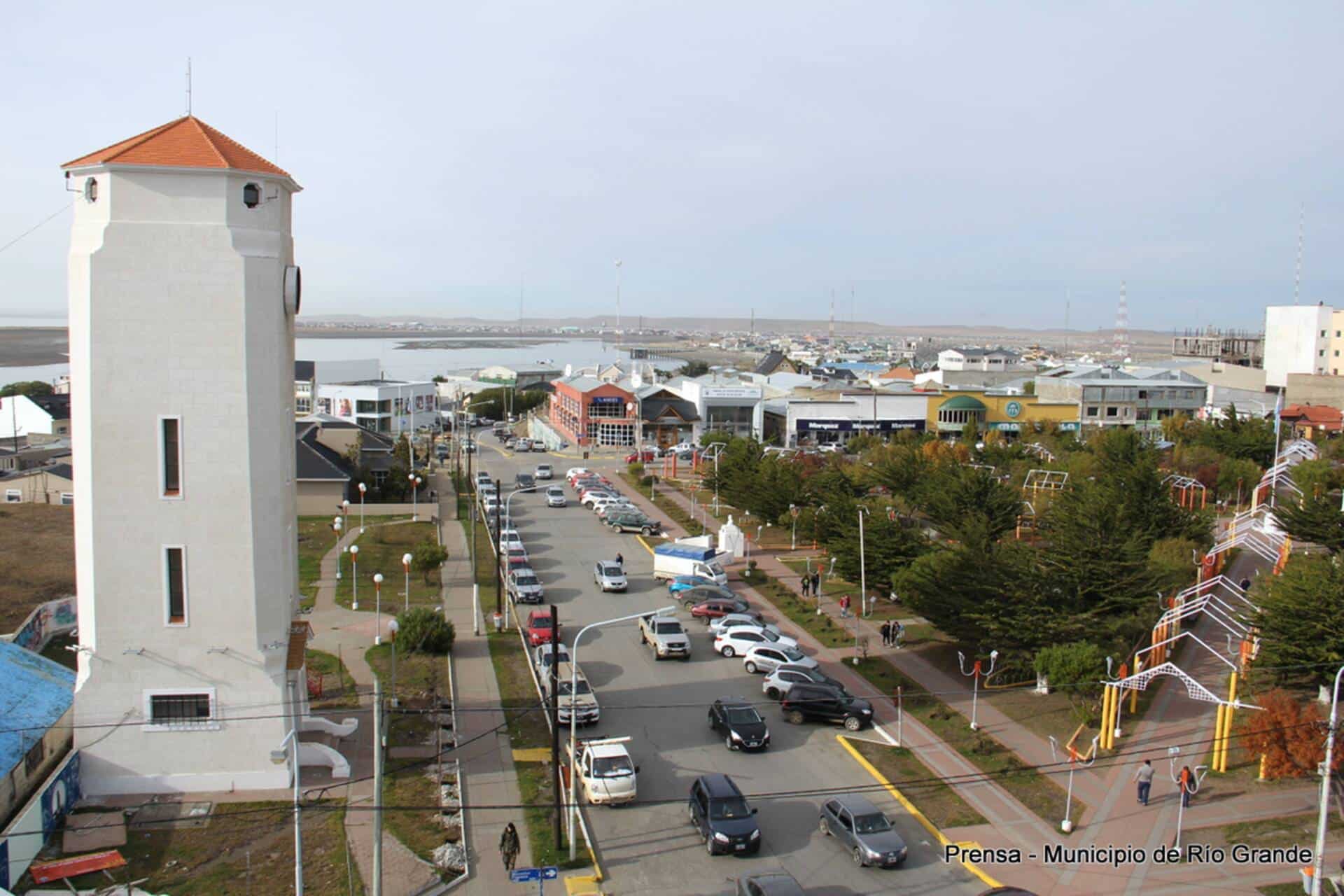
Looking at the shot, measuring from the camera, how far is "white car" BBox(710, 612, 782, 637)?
26.6 meters

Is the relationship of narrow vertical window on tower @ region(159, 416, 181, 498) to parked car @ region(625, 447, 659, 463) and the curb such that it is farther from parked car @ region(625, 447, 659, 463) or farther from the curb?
parked car @ region(625, 447, 659, 463)

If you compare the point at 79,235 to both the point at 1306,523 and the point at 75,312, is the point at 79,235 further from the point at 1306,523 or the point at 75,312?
the point at 1306,523

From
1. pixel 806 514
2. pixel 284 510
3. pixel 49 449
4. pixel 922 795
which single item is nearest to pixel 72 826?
pixel 284 510

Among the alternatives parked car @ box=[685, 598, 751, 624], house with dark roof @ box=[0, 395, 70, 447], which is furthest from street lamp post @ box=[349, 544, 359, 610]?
house with dark roof @ box=[0, 395, 70, 447]

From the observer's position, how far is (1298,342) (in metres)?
94.6

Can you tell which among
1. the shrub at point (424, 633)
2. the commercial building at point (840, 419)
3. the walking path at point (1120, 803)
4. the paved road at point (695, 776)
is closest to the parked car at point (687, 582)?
the paved road at point (695, 776)

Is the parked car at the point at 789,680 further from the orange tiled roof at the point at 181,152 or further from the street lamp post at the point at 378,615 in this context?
the orange tiled roof at the point at 181,152

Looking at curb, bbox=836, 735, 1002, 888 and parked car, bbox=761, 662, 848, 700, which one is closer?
curb, bbox=836, 735, 1002, 888

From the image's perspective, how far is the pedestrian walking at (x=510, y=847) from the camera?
15.1 m

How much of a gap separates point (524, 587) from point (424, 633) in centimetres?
673

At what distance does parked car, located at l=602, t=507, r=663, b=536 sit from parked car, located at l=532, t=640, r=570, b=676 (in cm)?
1705

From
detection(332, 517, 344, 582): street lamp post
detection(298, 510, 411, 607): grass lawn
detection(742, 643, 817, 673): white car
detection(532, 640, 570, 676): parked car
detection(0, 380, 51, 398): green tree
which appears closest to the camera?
detection(532, 640, 570, 676): parked car

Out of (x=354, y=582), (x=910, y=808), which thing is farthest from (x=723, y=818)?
(x=354, y=582)

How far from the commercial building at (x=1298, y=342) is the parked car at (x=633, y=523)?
7139 centimetres
